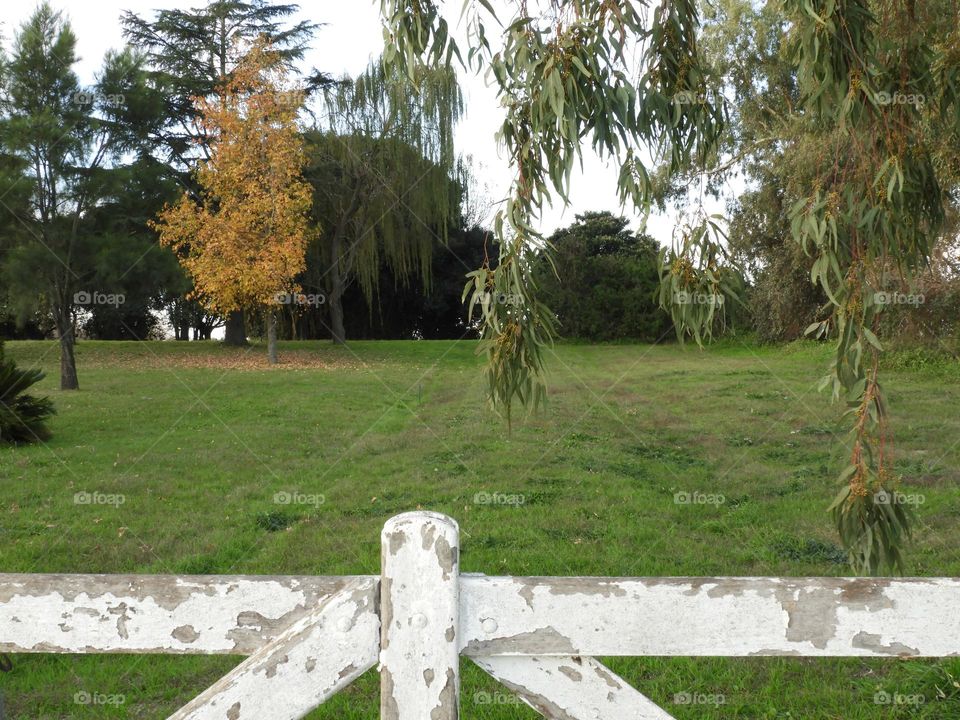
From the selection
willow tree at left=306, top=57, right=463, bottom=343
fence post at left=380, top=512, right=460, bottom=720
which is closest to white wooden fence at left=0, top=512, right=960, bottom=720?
fence post at left=380, top=512, right=460, bottom=720

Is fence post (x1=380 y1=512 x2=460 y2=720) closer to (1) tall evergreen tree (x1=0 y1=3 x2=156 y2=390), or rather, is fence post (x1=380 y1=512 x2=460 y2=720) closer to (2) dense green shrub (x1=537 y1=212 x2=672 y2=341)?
(1) tall evergreen tree (x1=0 y1=3 x2=156 y2=390)

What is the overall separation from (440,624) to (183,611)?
493 mm

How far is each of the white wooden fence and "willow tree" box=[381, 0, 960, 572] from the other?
4.90 feet

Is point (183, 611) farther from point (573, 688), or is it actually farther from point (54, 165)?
point (54, 165)

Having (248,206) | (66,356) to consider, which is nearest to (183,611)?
(66,356)

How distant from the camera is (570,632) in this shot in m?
1.60

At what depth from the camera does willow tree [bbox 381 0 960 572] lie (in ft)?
9.43

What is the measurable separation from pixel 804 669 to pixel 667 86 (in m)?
2.70

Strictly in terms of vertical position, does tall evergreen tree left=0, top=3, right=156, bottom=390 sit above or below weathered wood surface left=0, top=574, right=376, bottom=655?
above

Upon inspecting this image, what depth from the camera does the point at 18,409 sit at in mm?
9484

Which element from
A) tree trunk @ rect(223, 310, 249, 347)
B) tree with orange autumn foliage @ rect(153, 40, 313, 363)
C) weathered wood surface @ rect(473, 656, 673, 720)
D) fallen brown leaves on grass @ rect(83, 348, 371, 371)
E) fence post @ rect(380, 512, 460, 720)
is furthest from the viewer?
tree trunk @ rect(223, 310, 249, 347)

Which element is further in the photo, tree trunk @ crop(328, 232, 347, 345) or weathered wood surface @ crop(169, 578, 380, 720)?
tree trunk @ crop(328, 232, 347, 345)

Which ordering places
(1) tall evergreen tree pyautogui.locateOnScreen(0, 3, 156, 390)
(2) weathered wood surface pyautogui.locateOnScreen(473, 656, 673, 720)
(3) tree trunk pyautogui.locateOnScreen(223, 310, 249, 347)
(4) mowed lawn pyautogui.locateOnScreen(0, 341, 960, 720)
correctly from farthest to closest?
(3) tree trunk pyautogui.locateOnScreen(223, 310, 249, 347), (1) tall evergreen tree pyautogui.locateOnScreen(0, 3, 156, 390), (4) mowed lawn pyautogui.locateOnScreen(0, 341, 960, 720), (2) weathered wood surface pyautogui.locateOnScreen(473, 656, 673, 720)

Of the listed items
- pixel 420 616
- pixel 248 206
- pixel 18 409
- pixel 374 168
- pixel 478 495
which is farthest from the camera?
pixel 374 168
